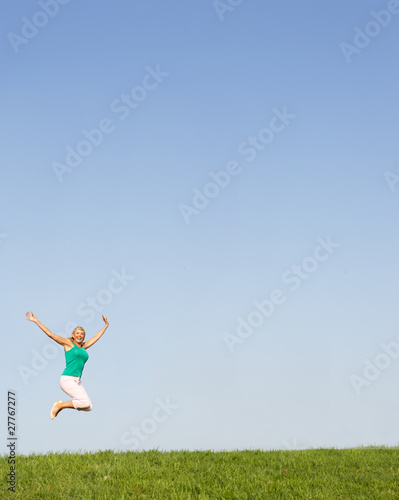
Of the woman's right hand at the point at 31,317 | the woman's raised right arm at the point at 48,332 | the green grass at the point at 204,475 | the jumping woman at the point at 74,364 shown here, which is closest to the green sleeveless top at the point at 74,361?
the jumping woman at the point at 74,364

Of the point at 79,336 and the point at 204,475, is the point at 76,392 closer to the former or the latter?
the point at 79,336

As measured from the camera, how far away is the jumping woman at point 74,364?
13906 millimetres

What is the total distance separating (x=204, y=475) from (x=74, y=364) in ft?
14.6

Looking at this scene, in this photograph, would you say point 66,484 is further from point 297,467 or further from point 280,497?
point 297,467

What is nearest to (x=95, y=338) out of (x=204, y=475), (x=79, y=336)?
(x=79, y=336)

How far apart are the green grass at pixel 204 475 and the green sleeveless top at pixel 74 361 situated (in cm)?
266

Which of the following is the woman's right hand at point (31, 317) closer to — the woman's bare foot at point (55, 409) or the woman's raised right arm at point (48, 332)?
the woman's raised right arm at point (48, 332)

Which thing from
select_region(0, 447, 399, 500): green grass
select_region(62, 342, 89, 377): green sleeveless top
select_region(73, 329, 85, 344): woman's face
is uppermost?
select_region(73, 329, 85, 344): woman's face

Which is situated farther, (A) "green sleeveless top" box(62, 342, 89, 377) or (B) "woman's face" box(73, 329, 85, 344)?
(B) "woman's face" box(73, 329, 85, 344)

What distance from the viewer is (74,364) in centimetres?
1427

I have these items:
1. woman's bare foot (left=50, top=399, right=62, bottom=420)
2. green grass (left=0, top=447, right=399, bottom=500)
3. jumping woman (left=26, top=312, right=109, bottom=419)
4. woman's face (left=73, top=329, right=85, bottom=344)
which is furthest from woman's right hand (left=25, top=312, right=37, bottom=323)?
green grass (left=0, top=447, right=399, bottom=500)

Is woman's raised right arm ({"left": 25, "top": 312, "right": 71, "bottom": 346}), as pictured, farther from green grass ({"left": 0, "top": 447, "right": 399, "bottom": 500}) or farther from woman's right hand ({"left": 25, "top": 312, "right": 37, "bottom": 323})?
green grass ({"left": 0, "top": 447, "right": 399, "bottom": 500})

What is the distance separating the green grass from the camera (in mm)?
13352

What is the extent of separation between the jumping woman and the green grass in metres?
1.88
